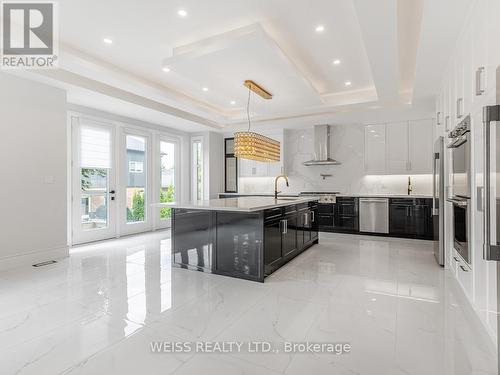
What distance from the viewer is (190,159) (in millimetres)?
8203

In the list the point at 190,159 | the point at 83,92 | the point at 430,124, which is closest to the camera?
the point at 83,92

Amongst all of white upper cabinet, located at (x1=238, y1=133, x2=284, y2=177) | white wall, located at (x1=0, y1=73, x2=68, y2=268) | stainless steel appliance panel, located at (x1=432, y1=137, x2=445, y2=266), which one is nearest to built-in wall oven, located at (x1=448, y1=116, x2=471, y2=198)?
stainless steel appliance panel, located at (x1=432, y1=137, x2=445, y2=266)

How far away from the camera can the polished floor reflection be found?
1854 mm

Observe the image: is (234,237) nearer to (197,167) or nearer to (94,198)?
(94,198)

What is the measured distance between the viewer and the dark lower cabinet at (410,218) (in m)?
5.65

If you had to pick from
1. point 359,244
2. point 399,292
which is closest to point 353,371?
point 399,292

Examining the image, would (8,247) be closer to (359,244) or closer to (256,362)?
(256,362)

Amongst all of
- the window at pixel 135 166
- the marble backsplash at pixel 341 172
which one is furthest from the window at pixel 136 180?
the marble backsplash at pixel 341 172

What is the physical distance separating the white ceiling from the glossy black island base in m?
1.95

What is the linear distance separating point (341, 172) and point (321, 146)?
829mm

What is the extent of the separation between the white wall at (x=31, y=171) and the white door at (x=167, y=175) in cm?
278

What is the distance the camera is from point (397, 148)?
20.8ft

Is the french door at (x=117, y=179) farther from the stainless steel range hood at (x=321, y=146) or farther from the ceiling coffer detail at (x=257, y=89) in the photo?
the stainless steel range hood at (x=321, y=146)

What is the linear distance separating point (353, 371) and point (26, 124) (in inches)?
193
